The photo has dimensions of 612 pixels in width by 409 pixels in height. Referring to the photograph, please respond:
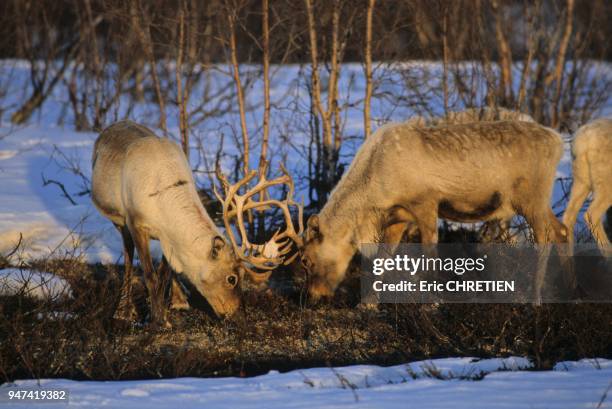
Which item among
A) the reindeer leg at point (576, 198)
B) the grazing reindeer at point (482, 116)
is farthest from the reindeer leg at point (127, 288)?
the reindeer leg at point (576, 198)

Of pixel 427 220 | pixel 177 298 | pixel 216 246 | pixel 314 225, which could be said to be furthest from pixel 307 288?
pixel 216 246

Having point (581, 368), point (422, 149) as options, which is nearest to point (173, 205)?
point (422, 149)

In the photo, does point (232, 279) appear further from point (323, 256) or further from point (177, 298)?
point (323, 256)

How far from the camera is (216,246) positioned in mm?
7629

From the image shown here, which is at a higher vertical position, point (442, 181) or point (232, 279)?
point (442, 181)

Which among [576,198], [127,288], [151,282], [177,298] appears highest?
[576,198]

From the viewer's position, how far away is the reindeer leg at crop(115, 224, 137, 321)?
798cm

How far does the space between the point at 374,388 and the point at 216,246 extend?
2462 mm

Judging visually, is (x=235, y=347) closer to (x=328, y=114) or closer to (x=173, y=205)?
(x=173, y=205)

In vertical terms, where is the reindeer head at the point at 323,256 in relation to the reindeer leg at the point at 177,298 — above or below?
above

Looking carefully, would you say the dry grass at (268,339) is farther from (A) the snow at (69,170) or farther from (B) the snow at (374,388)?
(A) the snow at (69,170)

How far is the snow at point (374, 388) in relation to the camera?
17.1 feet

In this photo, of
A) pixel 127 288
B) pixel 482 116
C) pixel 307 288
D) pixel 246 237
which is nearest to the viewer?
pixel 127 288

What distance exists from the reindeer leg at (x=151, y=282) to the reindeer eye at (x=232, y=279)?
57 cm
